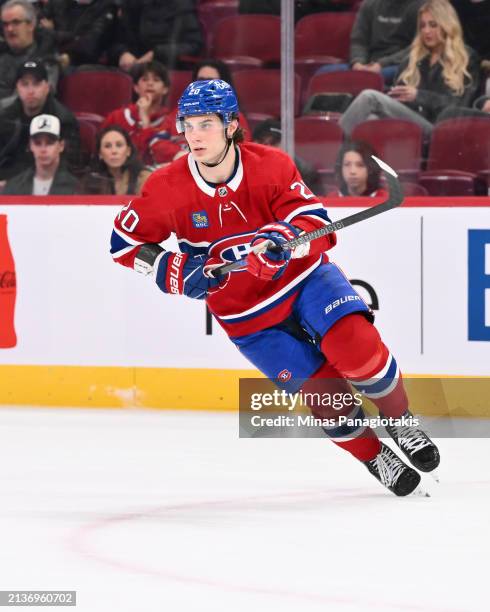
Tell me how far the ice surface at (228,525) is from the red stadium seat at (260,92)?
136 centimetres

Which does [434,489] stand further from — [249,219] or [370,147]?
[370,147]

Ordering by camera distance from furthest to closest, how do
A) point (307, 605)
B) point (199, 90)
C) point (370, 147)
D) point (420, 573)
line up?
point (370, 147) < point (199, 90) < point (420, 573) < point (307, 605)

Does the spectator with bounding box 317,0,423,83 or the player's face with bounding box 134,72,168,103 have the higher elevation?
the spectator with bounding box 317,0,423,83

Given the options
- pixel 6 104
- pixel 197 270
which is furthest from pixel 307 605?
pixel 6 104

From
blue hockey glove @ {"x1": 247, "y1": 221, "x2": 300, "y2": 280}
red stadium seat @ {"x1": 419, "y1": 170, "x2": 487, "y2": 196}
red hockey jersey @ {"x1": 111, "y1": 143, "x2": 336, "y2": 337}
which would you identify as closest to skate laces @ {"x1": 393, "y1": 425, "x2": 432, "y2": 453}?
red hockey jersey @ {"x1": 111, "y1": 143, "x2": 336, "y2": 337}

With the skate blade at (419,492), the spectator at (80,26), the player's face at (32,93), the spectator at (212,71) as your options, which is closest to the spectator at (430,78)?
the spectator at (212,71)

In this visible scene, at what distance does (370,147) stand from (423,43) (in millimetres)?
470

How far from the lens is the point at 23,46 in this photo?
18.6ft

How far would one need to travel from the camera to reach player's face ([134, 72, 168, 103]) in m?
5.54

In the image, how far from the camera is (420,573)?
8.88 feet

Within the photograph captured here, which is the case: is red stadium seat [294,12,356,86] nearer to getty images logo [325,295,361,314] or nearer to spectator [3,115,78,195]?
spectator [3,115,78,195]

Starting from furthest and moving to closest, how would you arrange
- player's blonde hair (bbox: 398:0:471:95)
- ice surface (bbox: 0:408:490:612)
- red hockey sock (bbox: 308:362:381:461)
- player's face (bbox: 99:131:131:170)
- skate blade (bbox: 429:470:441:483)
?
player's face (bbox: 99:131:131:170)
player's blonde hair (bbox: 398:0:471:95)
skate blade (bbox: 429:470:441:483)
red hockey sock (bbox: 308:362:381:461)
ice surface (bbox: 0:408:490:612)

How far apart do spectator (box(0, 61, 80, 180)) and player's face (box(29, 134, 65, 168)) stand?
0.03 metres

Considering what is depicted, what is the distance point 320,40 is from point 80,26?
3.47 feet
